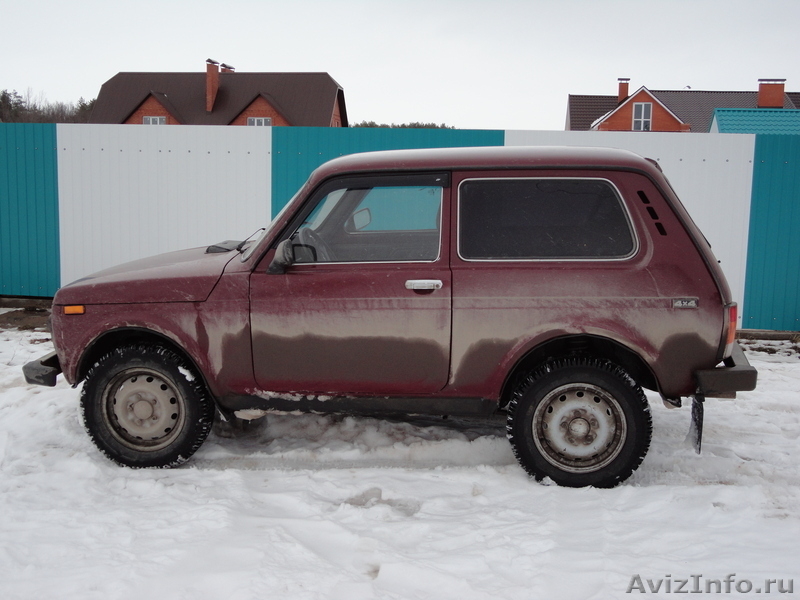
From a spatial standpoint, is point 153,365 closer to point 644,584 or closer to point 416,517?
point 416,517

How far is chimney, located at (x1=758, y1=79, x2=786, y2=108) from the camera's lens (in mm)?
34406

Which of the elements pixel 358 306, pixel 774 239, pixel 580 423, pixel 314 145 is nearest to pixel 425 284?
pixel 358 306

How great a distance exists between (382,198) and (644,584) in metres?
2.50

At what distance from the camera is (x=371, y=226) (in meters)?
4.36

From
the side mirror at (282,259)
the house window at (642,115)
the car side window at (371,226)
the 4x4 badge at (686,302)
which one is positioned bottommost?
the 4x4 badge at (686,302)

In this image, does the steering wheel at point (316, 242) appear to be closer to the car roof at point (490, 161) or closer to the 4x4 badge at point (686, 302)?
the car roof at point (490, 161)

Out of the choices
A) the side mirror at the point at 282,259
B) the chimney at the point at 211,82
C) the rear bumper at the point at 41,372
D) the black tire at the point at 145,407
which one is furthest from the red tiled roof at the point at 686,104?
the rear bumper at the point at 41,372

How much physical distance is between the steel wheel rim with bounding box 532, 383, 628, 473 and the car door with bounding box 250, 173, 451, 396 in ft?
2.10

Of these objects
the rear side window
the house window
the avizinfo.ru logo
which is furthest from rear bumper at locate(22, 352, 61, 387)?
the house window

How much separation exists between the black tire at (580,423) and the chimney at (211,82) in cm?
4158

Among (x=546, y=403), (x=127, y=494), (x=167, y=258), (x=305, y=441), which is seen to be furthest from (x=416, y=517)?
(x=167, y=258)

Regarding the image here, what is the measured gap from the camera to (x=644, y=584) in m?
3.02

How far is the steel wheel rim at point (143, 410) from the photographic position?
4.30 metres

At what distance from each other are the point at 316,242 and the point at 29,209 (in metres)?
7.21
